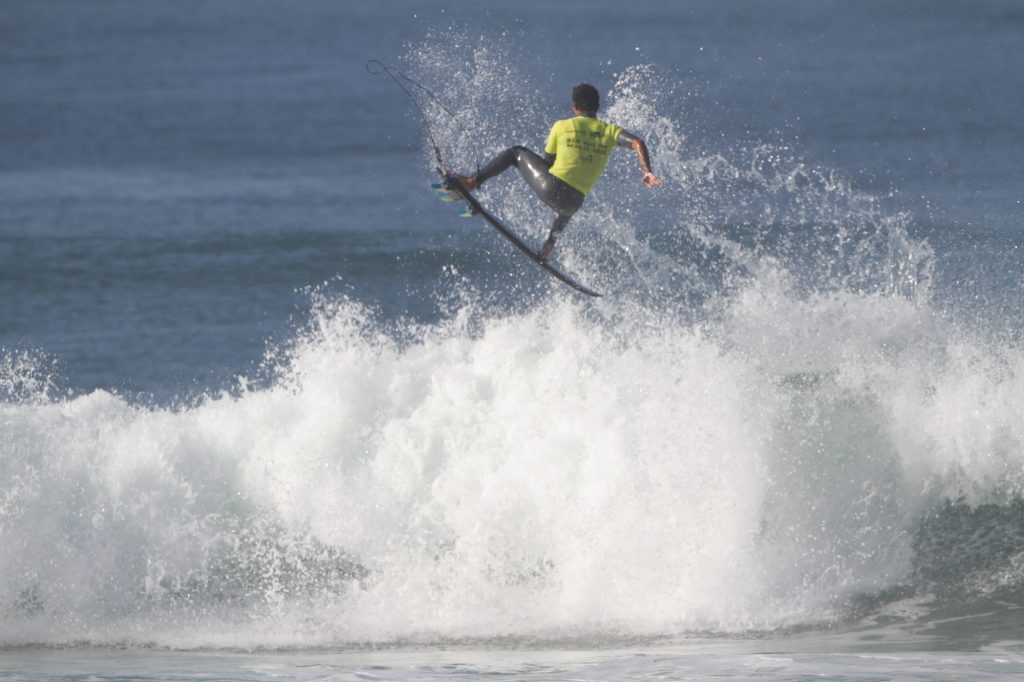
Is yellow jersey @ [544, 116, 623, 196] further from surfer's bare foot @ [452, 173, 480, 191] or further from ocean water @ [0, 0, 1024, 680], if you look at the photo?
ocean water @ [0, 0, 1024, 680]

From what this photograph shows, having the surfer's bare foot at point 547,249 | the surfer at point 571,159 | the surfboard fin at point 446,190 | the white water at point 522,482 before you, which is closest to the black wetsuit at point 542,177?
the surfer at point 571,159

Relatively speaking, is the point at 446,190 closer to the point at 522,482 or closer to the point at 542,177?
the point at 542,177

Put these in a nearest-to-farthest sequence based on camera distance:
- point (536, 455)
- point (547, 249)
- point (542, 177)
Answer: point (542, 177)
point (547, 249)
point (536, 455)

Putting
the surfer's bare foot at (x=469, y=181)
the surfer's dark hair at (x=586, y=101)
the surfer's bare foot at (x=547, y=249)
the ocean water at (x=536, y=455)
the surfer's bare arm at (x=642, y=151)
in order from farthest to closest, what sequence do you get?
the surfer's bare foot at (x=547, y=249) → the surfer's bare foot at (x=469, y=181) → the surfer's dark hair at (x=586, y=101) → the surfer's bare arm at (x=642, y=151) → the ocean water at (x=536, y=455)

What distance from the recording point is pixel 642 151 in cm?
1078

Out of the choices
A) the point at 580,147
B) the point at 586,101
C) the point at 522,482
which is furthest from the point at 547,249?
the point at 522,482

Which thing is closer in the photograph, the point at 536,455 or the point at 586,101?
the point at 586,101

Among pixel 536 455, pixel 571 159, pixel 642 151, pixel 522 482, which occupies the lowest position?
pixel 522 482

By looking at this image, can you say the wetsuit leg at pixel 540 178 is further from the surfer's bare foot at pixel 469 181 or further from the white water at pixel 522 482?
→ the white water at pixel 522 482

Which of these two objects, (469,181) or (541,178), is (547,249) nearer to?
(541,178)

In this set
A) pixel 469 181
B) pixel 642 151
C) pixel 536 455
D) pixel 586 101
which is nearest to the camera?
pixel 642 151

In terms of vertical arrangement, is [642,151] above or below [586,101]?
below

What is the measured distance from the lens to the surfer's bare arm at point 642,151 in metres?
10.7

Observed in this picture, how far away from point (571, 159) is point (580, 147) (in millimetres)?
120
